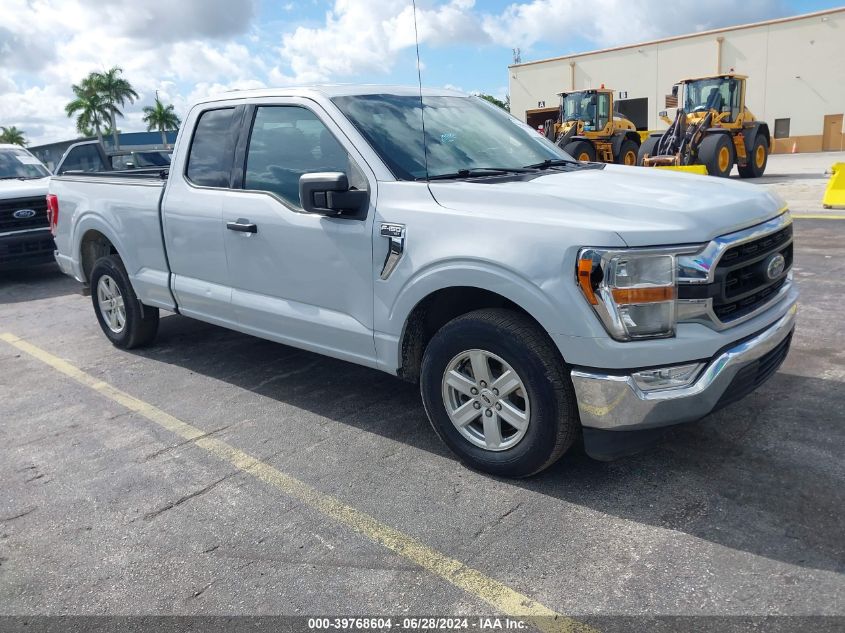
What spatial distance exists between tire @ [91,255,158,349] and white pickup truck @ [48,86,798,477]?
82cm

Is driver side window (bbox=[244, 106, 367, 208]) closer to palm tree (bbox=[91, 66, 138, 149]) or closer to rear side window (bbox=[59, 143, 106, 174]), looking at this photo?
rear side window (bbox=[59, 143, 106, 174])

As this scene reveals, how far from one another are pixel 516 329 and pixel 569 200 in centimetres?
62

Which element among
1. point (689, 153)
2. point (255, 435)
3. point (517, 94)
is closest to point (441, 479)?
point (255, 435)

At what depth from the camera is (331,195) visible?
368 centimetres

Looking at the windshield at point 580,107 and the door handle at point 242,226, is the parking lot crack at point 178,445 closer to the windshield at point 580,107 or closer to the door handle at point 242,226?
the door handle at point 242,226

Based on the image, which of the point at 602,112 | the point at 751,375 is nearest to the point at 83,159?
the point at 751,375

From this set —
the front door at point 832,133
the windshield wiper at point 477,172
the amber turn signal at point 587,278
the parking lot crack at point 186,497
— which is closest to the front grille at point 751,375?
the amber turn signal at point 587,278

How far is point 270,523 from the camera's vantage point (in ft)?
10.6

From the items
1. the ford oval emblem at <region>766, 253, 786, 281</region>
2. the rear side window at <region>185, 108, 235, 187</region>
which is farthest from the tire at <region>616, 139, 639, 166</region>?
the ford oval emblem at <region>766, 253, 786, 281</region>

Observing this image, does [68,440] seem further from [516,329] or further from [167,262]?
[516,329]

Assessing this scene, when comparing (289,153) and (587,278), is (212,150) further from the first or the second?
(587,278)

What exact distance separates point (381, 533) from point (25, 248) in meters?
8.47

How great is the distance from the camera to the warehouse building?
3803 cm

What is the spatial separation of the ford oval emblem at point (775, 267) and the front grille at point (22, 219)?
9377 mm
